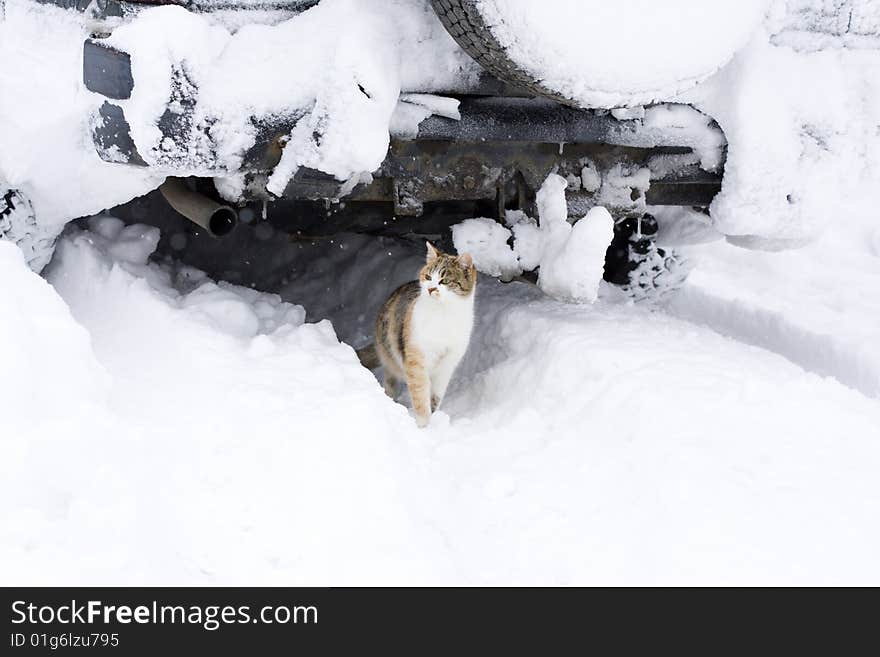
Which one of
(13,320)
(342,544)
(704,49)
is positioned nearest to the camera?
(342,544)

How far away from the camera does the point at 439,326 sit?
3.71 meters

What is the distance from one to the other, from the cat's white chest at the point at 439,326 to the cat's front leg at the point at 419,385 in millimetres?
51

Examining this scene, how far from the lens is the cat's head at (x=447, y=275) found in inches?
140

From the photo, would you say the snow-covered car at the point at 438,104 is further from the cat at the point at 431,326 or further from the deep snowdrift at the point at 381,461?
the deep snowdrift at the point at 381,461

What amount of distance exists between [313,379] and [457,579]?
41.1 inches

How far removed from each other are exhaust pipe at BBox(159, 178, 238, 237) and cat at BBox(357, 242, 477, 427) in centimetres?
81

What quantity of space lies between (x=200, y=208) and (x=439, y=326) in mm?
1052

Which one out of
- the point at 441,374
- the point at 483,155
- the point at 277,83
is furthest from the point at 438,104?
the point at 441,374

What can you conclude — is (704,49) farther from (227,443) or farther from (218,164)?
(227,443)

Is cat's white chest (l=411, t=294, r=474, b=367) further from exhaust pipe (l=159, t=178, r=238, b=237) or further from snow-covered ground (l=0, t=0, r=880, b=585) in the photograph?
exhaust pipe (l=159, t=178, r=238, b=237)

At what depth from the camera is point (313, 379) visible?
293 cm

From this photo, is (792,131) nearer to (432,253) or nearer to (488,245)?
(488,245)

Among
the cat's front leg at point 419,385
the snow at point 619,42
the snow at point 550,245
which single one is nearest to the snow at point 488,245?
the snow at point 550,245
